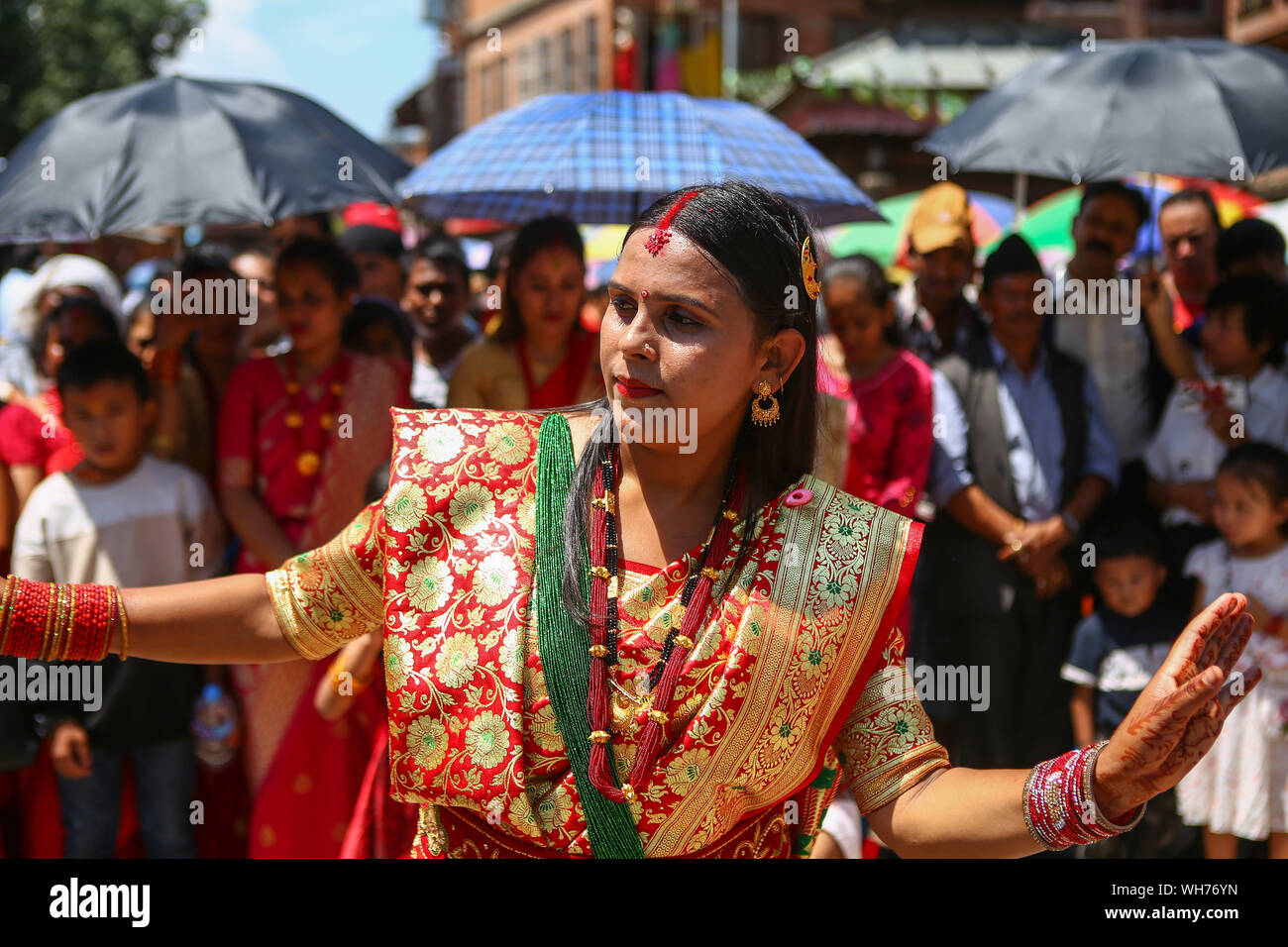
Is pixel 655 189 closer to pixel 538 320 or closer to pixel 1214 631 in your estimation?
pixel 538 320

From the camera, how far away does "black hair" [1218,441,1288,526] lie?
409 centimetres

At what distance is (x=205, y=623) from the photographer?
190cm

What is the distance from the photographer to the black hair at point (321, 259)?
444 cm

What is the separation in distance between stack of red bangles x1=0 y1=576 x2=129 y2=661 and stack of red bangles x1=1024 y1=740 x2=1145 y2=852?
1264mm

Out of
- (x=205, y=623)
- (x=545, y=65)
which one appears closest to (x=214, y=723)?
(x=205, y=623)

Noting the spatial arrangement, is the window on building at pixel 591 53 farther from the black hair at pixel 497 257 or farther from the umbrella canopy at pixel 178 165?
the umbrella canopy at pixel 178 165

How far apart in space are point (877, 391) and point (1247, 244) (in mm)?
1436

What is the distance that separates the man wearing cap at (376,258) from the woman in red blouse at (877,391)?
94.3 inches

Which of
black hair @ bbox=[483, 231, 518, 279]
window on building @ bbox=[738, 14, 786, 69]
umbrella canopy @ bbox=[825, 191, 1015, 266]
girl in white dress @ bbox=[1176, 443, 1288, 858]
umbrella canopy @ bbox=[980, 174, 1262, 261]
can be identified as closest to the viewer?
girl in white dress @ bbox=[1176, 443, 1288, 858]

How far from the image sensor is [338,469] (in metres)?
4.21

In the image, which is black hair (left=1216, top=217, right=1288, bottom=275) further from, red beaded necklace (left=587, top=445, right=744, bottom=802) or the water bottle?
the water bottle

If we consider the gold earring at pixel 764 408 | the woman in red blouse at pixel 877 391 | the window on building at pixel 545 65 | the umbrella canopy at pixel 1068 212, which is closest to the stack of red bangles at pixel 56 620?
the gold earring at pixel 764 408

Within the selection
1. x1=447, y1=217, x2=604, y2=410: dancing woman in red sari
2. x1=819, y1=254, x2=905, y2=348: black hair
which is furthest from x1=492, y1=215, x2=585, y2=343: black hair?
x1=819, y1=254, x2=905, y2=348: black hair
